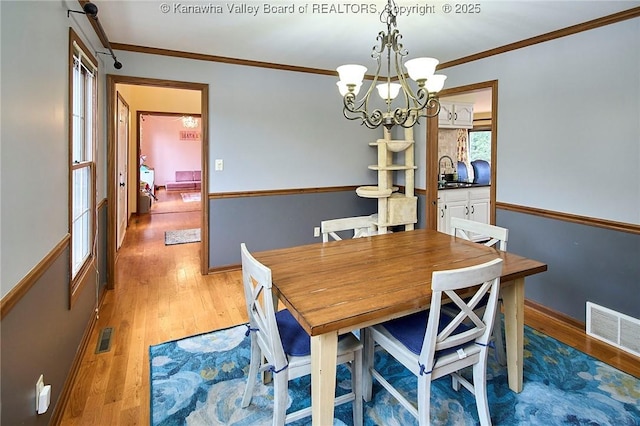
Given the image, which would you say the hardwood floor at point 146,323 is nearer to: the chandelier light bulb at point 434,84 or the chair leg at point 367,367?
the chair leg at point 367,367

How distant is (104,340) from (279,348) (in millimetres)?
1750

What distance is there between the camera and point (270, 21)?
2.76 m

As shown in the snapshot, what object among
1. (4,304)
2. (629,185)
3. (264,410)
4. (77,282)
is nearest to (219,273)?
(77,282)

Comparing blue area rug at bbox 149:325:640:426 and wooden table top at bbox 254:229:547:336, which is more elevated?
wooden table top at bbox 254:229:547:336

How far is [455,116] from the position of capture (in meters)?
5.25

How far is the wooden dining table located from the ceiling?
5.28ft

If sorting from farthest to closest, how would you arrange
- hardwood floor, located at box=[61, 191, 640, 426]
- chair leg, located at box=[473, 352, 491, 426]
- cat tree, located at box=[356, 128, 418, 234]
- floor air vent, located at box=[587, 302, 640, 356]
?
cat tree, located at box=[356, 128, 418, 234] → floor air vent, located at box=[587, 302, 640, 356] → hardwood floor, located at box=[61, 191, 640, 426] → chair leg, located at box=[473, 352, 491, 426]

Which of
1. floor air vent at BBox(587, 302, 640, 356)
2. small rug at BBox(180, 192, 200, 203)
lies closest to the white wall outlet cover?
floor air vent at BBox(587, 302, 640, 356)

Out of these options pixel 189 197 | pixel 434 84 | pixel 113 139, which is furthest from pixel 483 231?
pixel 189 197

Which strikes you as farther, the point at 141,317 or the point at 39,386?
the point at 141,317

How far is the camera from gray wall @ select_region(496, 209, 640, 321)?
102 inches

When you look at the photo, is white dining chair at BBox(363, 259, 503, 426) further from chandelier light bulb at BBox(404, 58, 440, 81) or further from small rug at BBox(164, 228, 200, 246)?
small rug at BBox(164, 228, 200, 246)

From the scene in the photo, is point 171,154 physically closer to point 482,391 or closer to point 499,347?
point 499,347

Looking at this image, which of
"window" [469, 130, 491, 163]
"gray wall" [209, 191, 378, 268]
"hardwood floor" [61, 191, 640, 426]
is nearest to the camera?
"hardwood floor" [61, 191, 640, 426]
